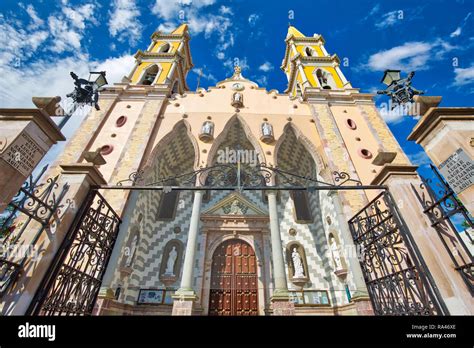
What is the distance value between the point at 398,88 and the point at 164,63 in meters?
15.6

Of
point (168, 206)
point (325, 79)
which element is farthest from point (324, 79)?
point (168, 206)

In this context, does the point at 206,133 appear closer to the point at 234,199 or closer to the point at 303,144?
the point at 234,199

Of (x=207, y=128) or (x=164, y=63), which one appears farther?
(x=164, y=63)

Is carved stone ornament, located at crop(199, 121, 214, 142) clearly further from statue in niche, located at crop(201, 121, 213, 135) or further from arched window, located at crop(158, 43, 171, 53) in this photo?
arched window, located at crop(158, 43, 171, 53)

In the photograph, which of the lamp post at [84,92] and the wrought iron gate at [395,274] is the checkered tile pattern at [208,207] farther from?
the lamp post at [84,92]

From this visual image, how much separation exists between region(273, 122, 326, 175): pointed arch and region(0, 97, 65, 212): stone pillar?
311 inches

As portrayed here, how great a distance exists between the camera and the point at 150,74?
15664 mm

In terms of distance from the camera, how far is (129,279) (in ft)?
28.2

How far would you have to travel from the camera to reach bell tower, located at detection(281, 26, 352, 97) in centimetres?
1476

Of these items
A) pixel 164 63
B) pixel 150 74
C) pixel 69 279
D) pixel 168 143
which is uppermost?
pixel 164 63

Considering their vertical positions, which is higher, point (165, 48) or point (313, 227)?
point (165, 48)

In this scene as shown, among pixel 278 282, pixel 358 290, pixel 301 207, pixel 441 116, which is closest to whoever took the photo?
pixel 441 116

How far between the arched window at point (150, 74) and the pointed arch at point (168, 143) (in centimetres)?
634

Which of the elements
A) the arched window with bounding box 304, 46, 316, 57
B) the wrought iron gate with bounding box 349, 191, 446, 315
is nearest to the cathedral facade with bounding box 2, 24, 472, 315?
the wrought iron gate with bounding box 349, 191, 446, 315
